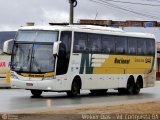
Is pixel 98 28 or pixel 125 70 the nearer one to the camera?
pixel 98 28

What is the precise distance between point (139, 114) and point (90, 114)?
4.89ft

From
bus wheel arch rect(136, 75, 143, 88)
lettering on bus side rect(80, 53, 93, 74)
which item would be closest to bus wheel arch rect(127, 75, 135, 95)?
bus wheel arch rect(136, 75, 143, 88)

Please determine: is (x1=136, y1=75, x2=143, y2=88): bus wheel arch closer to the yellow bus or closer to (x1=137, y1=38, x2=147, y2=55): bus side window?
the yellow bus

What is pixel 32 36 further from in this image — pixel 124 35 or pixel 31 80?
pixel 124 35

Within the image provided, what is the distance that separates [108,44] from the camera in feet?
100

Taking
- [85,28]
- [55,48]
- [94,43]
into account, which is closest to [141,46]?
[94,43]

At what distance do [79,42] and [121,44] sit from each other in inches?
167

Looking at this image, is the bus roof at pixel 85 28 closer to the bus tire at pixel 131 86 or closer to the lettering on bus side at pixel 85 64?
the lettering on bus side at pixel 85 64

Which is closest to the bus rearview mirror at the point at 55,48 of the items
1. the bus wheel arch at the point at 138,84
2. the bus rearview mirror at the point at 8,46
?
the bus rearview mirror at the point at 8,46

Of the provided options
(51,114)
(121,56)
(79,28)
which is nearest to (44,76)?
(79,28)

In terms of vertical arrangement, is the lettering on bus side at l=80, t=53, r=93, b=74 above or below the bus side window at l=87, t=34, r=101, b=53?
below

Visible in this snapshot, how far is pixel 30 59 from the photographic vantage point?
26766 mm

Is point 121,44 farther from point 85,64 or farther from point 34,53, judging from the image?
point 34,53

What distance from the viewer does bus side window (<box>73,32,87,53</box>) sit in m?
27.8
